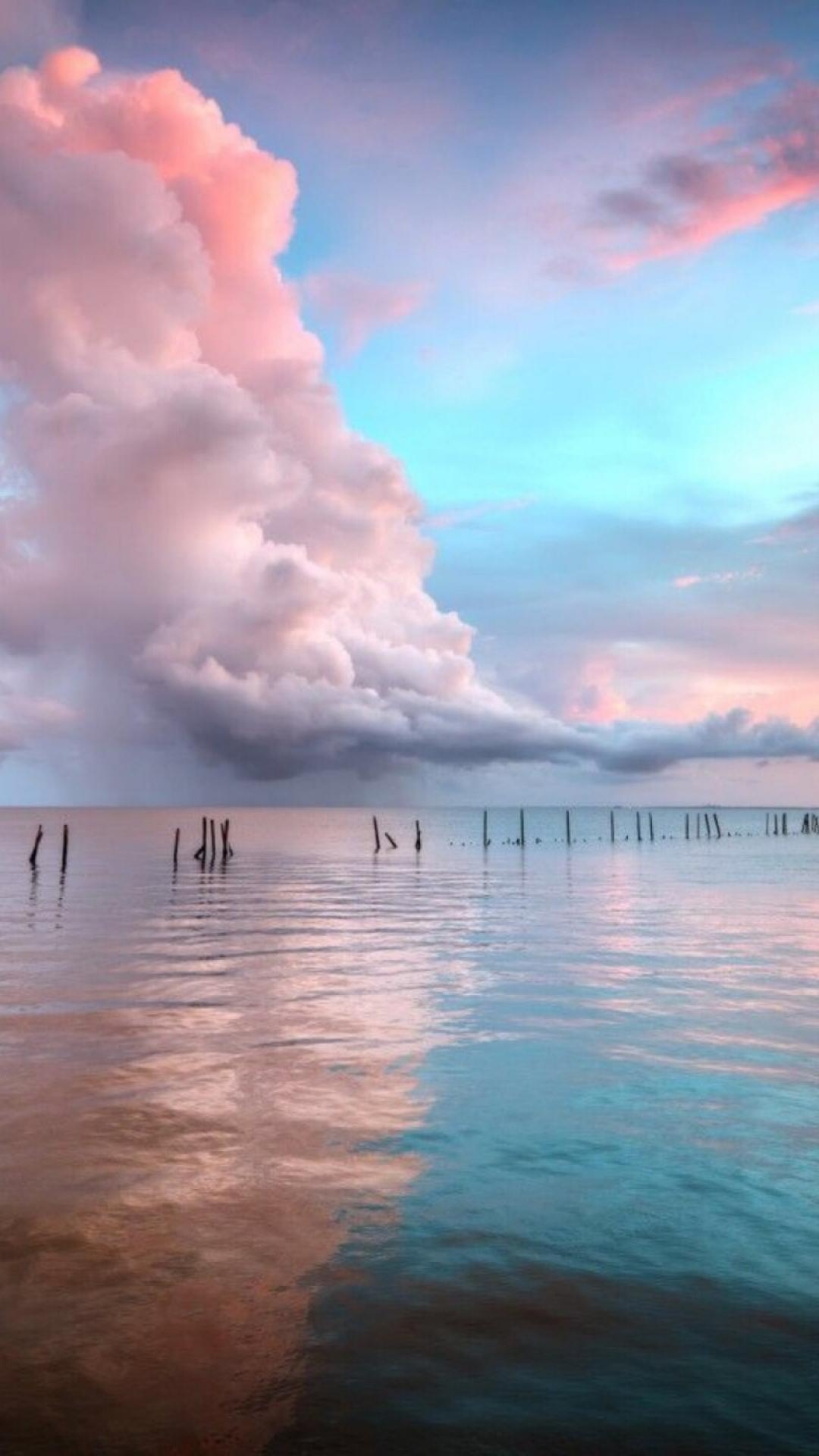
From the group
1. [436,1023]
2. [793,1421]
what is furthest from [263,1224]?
[436,1023]

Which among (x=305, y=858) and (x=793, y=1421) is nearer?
(x=793, y=1421)

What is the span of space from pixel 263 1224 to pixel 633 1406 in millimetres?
3848

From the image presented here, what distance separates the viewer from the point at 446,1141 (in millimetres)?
11109

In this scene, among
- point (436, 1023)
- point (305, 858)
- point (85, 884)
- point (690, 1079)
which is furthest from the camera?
point (305, 858)

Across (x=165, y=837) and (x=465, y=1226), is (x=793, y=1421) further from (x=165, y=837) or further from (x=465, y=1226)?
(x=165, y=837)

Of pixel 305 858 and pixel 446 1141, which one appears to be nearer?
pixel 446 1141

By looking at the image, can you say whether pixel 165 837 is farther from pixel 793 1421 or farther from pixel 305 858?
pixel 793 1421

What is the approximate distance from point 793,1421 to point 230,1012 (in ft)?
45.3

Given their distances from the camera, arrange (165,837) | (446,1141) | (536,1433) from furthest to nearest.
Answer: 1. (165,837)
2. (446,1141)
3. (536,1433)

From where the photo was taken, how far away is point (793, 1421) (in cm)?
570

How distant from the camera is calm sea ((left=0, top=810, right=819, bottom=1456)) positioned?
5.89m

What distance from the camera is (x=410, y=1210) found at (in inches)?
354

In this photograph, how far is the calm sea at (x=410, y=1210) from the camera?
5891 millimetres

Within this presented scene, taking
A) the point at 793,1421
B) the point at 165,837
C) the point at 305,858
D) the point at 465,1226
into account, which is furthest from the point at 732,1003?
the point at 165,837
